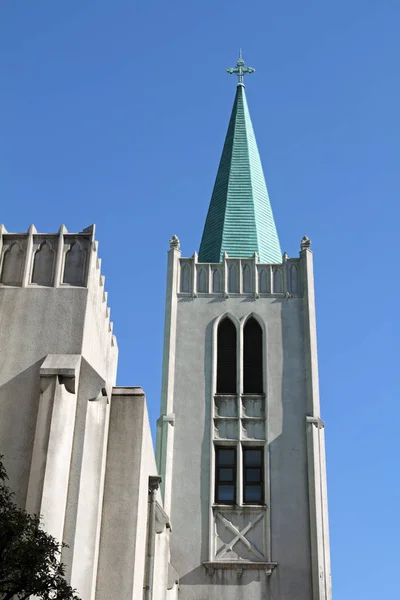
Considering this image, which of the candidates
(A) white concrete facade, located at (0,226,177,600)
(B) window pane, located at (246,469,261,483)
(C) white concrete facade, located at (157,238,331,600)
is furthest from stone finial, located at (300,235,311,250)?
(A) white concrete facade, located at (0,226,177,600)

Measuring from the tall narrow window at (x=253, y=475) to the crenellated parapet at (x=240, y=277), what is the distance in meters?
5.75

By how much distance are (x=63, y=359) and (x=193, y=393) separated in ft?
55.2

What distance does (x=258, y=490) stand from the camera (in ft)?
95.3

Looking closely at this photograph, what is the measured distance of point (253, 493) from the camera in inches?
1142

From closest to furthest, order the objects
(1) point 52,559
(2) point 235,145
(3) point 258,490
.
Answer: (1) point 52,559 < (3) point 258,490 < (2) point 235,145

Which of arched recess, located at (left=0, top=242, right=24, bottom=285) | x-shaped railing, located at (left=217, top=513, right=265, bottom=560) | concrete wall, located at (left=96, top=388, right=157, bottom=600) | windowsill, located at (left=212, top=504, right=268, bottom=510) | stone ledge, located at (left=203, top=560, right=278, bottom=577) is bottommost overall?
concrete wall, located at (left=96, top=388, right=157, bottom=600)

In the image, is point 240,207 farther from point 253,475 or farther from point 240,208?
point 253,475

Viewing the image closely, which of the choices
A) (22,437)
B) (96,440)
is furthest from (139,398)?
(22,437)

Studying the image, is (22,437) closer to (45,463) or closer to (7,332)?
(45,463)

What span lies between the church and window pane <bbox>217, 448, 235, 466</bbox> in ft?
0.16

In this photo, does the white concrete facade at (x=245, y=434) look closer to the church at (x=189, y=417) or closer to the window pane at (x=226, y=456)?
the church at (x=189, y=417)

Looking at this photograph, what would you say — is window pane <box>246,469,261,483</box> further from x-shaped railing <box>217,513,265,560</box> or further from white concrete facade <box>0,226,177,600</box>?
white concrete facade <box>0,226,177,600</box>

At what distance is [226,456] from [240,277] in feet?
21.9

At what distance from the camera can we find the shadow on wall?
13367 millimetres
